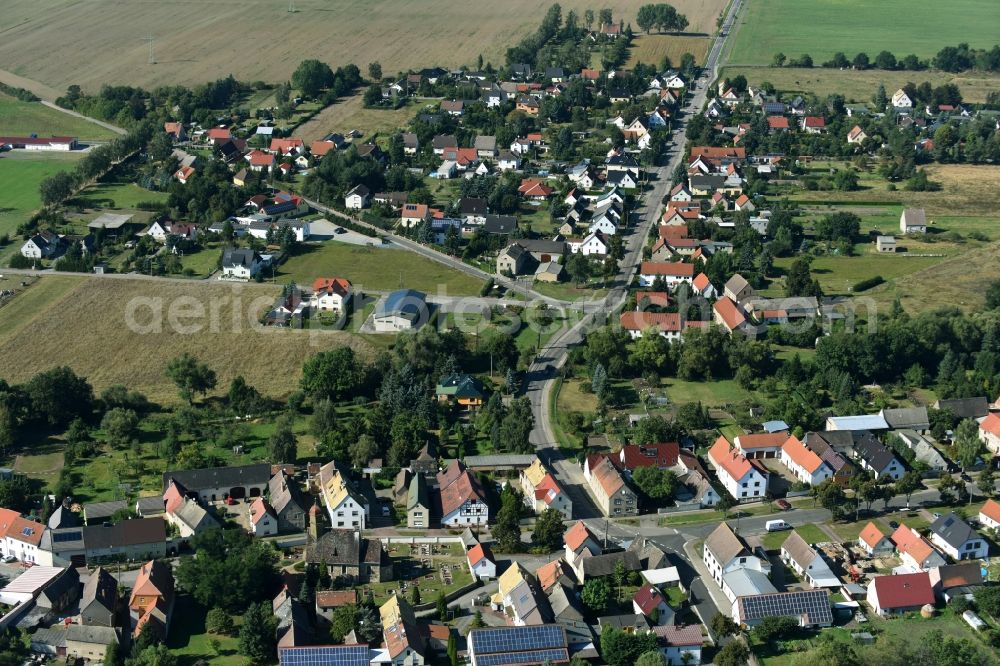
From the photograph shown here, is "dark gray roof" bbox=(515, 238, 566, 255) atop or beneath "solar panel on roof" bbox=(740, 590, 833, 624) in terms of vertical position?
beneath

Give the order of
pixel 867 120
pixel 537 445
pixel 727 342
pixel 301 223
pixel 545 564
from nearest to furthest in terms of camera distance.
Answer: pixel 545 564
pixel 537 445
pixel 727 342
pixel 301 223
pixel 867 120

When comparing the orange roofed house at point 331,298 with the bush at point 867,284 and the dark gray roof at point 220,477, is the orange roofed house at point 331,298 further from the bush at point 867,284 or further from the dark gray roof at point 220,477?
the bush at point 867,284

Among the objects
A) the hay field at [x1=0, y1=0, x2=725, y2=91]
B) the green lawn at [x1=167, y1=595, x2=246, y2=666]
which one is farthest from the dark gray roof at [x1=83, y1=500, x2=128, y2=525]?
the hay field at [x1=0, y1=0, x2=725, y2=91]

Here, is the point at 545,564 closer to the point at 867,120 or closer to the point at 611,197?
the point at 611,197

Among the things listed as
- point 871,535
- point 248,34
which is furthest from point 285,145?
point 871,535

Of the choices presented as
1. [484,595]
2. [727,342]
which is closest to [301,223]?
[727,342]

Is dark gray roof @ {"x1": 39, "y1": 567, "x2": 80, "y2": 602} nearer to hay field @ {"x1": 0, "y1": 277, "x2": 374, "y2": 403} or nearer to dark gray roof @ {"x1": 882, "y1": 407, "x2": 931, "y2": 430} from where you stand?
hay field @ {"x1": 0, "y1": 277, "x2": 374, "y2": 403}
